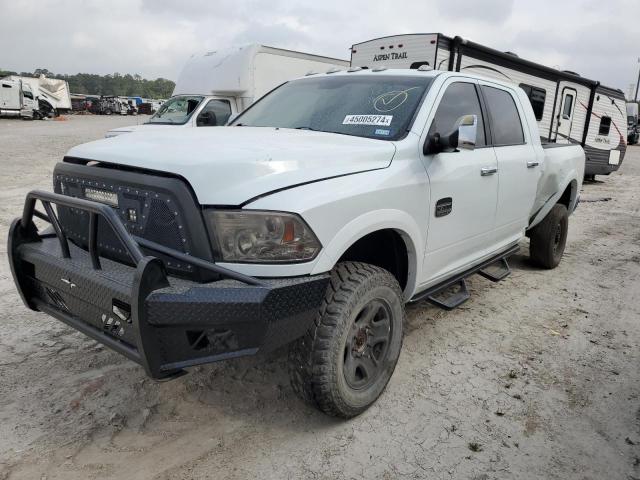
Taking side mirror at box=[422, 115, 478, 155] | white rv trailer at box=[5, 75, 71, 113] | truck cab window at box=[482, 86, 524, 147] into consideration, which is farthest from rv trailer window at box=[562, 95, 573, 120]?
white rv trailer at box=[5, 75, 71, 113]

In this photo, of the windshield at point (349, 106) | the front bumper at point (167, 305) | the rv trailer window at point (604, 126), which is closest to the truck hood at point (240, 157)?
the windshield at point (349, 106)

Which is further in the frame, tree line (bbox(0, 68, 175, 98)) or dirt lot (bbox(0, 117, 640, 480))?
tree line (bbox(0, 68, 175, 98))

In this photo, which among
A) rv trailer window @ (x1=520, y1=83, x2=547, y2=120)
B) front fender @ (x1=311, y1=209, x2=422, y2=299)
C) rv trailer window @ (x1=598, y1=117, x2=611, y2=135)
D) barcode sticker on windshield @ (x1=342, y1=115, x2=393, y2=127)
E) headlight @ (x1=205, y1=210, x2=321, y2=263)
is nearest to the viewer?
headlight @ (x1=205, y1=210, x2=321, y2=263)

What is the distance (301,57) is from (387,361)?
11.4m

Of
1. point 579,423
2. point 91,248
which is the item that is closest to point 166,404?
point 91,248

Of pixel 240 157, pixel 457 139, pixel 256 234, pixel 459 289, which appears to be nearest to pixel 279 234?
pixel 256 234

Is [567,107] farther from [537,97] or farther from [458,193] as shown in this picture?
[458,193]

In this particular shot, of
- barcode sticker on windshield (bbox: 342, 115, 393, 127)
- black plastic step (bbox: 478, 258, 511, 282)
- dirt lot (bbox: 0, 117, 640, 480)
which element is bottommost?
dirt lot (bbox: 0, 117, 640, 480)

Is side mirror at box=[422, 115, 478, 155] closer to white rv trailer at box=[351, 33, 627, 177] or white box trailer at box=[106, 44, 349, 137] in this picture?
white rv trailer at box=[351, 33, 627, 177]

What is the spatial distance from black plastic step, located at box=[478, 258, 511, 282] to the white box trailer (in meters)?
8.04

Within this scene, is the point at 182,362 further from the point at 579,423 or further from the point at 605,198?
the point at 605,198

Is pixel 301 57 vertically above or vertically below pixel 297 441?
above

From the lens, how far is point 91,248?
7.74 ft

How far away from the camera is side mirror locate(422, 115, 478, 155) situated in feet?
9.89
